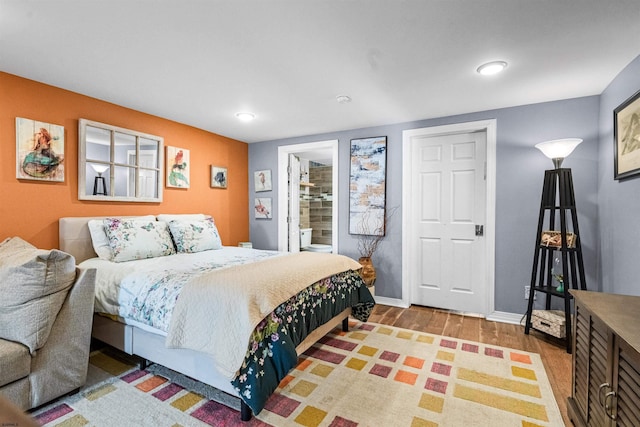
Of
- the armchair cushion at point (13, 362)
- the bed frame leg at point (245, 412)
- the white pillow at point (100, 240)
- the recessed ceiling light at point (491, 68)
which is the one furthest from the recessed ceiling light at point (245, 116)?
the bed frame leg at point (245, 412)

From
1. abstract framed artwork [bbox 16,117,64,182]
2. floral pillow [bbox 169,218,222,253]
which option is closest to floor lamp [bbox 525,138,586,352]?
floral pillow [bbox 169,218,222,253]

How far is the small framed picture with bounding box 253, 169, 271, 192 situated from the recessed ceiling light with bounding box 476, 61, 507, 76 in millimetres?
Result: 3098

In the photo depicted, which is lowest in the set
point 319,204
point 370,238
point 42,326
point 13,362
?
point 13,362

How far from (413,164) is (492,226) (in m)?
1.11

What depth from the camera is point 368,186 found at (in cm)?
389

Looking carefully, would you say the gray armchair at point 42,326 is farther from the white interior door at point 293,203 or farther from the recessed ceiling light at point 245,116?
the white interior door at point 293,203

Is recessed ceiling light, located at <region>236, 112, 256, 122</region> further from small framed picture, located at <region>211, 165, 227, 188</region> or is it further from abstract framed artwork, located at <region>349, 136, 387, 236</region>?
abstract framed artwork, located at <region>349, 136, 387, 236</region>

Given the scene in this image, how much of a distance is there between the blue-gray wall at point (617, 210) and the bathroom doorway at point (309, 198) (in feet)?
9.44

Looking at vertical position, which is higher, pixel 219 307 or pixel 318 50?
pixel 318 50

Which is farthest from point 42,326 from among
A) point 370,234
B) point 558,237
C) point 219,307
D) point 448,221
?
point 558,237

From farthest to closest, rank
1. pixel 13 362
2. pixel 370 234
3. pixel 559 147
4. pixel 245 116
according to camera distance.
→ pixel 370 234 → pixel 245 116 → pixel 559 147 → pixel 13 362

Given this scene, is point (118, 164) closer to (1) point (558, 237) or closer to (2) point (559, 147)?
(2) point (559, 147)

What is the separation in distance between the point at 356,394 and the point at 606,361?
1.28 metres

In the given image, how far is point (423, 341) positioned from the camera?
272 centimetres
